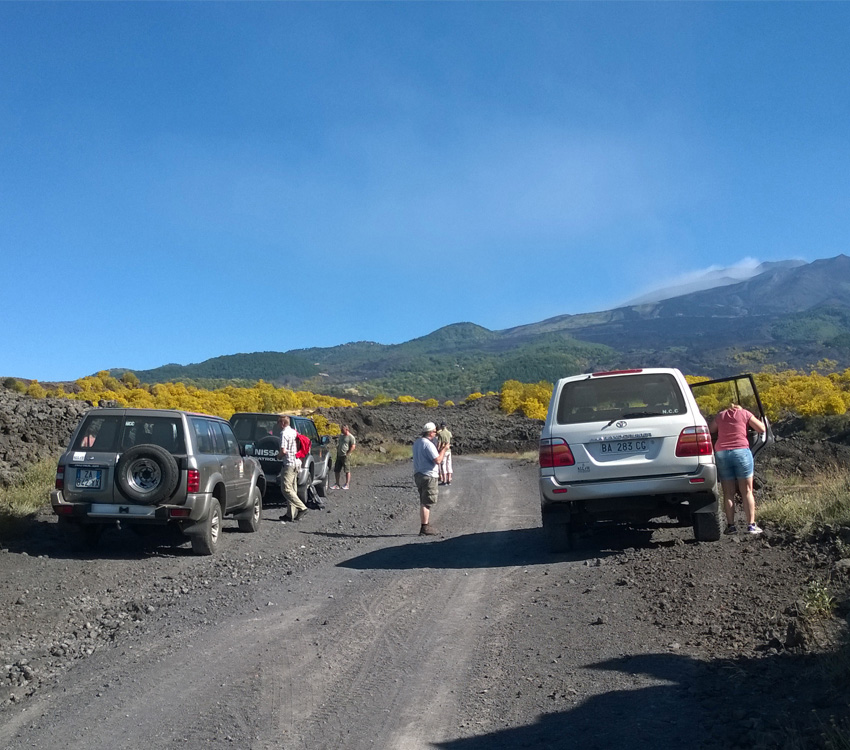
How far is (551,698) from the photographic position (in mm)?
4633

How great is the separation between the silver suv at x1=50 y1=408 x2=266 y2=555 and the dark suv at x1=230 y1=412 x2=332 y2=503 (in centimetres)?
363

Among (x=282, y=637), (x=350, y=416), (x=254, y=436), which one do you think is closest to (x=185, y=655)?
(x=282, y=637)

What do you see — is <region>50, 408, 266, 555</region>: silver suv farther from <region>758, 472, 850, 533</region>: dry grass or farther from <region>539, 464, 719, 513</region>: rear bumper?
<region>758, 472, 850, 533</region>: dry grass

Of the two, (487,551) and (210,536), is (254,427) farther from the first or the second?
(487,551)

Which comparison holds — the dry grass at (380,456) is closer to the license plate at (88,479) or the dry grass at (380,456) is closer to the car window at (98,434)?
the car window at (98,434)

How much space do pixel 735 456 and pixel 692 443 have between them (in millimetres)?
1202

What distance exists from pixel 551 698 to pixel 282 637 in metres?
2.36

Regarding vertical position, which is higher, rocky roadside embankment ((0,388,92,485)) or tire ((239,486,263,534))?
rocky roadside embankment ((0,388,92,485))

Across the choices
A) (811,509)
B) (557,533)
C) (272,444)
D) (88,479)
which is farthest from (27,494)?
(811,509)

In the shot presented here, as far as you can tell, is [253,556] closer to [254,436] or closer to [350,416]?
[254,436]

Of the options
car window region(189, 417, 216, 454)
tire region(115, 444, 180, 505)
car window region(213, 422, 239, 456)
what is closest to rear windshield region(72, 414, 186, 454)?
car window region(189, 417, 216, 454)

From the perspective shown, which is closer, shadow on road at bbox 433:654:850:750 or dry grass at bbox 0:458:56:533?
shadow on road at bbox 433:654:850:750

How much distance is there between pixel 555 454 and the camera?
8.63 m

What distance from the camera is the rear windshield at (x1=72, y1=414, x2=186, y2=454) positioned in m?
9.86
